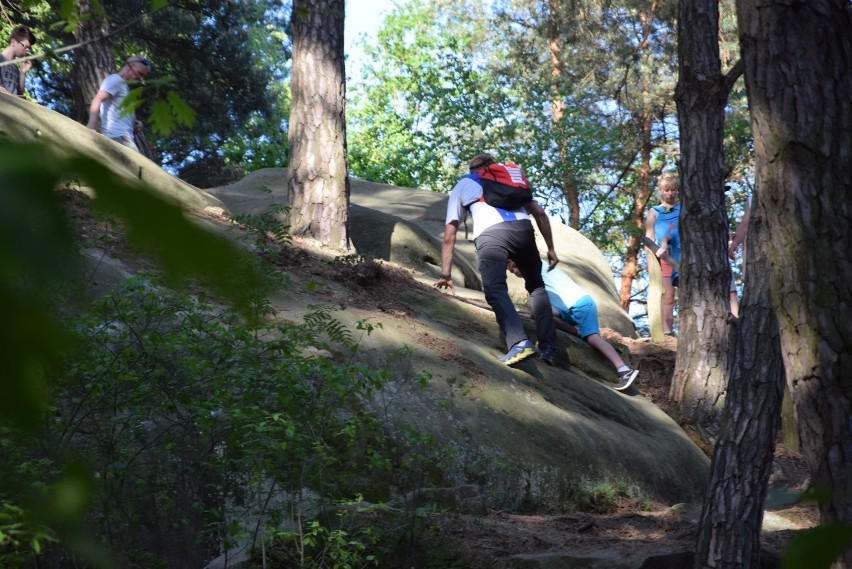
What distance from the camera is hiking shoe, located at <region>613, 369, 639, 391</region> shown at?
31.7 ft

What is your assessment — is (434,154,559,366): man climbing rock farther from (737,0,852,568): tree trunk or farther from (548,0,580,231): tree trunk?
(548,0,580,231): tree trunk

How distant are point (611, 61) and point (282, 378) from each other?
21.9 m

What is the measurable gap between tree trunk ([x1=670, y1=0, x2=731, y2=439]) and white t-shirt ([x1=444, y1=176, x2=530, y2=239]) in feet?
7.10

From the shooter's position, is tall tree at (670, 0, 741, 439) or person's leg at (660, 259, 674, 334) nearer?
tall tree at (670, 0, 741, 439)

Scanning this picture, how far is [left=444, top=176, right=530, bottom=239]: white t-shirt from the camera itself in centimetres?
827

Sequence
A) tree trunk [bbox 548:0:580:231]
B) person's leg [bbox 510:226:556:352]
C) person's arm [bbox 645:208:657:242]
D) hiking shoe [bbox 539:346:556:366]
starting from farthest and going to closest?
tree trunk [bbox 548:0:580:231] → person's arm [bbox 645:208:657:242] → hiking shoe [bbox 539:346:556:366] → person's leg [bbox 510:226:556:352]

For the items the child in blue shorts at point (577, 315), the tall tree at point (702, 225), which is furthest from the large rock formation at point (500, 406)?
the tall tree at point (702, 225)

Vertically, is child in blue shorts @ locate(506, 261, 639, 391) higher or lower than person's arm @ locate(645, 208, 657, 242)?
lower

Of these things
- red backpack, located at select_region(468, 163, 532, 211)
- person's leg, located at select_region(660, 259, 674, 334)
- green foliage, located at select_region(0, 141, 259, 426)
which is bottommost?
green foliage, located at select_region(0, 141, 259, 426)

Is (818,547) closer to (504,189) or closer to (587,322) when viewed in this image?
(504,189)

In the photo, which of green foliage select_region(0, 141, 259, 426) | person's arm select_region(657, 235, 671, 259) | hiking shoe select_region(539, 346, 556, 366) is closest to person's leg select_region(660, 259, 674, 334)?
person's arm select_region(657, 235, 671, 259)

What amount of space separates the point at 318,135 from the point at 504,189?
294 cm

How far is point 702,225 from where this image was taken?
9.72m

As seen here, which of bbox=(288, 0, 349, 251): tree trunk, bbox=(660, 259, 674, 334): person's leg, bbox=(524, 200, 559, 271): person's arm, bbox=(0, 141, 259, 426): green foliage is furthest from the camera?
bbox=(660, 259, 674, 334): person's leg
